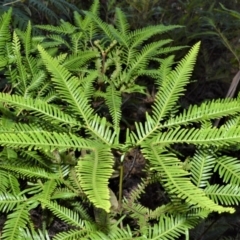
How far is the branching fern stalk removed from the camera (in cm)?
Result: 76

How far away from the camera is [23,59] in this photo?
47.1 inches

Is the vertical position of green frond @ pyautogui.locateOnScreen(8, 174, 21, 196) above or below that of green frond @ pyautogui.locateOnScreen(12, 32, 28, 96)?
below

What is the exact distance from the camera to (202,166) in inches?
39.1

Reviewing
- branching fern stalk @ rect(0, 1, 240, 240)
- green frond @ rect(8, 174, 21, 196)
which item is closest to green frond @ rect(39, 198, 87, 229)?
branching fern stalk @ rect(0, 1, 240, 240)

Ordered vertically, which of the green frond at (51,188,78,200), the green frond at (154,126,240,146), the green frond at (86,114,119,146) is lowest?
the green frond at (51,188,78,200)

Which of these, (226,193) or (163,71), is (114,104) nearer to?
(163,71)

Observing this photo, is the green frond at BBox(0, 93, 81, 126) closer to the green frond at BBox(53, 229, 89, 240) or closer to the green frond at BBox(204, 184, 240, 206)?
the green frond at BBox(53, 229, 89, 240)

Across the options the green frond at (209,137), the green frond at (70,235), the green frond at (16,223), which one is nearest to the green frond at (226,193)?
the green frond at (209,137)

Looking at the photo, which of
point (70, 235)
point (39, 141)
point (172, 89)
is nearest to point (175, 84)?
point (172, 89)

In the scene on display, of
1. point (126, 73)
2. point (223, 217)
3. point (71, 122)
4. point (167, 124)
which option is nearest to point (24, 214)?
point (71, 122)

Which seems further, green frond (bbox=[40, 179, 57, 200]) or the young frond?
green frond (bbox=[40, 179, 57, 200])

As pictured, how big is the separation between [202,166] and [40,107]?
44cm

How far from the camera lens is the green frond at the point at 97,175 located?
646 mm

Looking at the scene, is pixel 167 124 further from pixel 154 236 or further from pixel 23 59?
pixel 23 59
